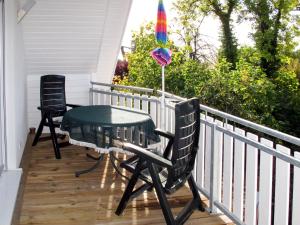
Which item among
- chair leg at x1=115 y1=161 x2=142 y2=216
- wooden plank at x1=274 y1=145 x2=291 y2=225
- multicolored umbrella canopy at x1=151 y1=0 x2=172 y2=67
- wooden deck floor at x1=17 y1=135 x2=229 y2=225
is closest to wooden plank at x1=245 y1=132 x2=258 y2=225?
wooden plank at x1=274 y1=145 x2=291 y2=225

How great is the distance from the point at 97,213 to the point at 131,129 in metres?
0.99

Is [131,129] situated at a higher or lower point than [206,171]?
higher

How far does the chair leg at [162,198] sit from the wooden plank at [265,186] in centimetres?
67

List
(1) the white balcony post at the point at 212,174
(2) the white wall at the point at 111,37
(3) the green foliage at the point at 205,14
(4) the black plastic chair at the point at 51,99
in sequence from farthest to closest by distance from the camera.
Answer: (3) the green foliage at the point at 205,14, (2) the white wall at the point at 111,37, (4) the black plastic chair at the point at 51,99, (1) the white balcony post at the point at 212,174

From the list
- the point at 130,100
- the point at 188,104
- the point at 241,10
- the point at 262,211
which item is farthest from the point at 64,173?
the point at 241,10

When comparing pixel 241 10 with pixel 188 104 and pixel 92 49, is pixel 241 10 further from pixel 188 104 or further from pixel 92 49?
pixel 188 104

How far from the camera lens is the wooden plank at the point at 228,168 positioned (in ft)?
11.0

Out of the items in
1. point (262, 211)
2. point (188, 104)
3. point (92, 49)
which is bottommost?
point (262, 211)

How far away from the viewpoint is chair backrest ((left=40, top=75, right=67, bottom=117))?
18.8 ft

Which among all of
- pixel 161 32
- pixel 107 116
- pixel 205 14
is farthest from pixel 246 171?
pixel 205 14

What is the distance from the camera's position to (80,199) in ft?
12.8

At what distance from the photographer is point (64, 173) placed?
470 cm

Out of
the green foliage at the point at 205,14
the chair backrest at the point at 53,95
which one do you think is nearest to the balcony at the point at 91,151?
the chair backrest at the point at 53,95

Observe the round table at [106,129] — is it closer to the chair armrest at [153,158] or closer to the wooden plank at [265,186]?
the chair armrest at [153,158]
